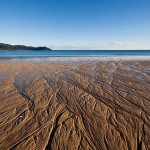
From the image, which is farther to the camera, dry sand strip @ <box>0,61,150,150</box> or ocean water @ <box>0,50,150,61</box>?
ocean water @ <box>0,50,150,61</box>

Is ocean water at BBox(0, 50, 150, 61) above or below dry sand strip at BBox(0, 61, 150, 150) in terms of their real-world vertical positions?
below

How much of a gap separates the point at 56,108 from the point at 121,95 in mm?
3110

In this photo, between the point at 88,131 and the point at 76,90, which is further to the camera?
the point at 76,90

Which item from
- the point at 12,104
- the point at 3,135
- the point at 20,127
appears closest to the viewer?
the point at 3,135

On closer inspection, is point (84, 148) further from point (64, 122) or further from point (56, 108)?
point (56, 108)

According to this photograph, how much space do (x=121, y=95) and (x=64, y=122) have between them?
343cm

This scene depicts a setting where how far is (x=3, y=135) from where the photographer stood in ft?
12.6

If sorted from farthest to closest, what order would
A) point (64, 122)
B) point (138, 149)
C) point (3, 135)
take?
point (64, 122) < point (3, 135) < point (138, 149)

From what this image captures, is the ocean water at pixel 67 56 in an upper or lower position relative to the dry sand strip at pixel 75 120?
lower

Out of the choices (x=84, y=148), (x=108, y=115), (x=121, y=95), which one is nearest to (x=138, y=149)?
(x=84, y=148)

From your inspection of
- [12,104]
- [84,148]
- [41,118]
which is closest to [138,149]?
[84,148]

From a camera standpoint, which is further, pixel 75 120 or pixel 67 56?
pixel 67 56

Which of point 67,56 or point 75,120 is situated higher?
point 75,120

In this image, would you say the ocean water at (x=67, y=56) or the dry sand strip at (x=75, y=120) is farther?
the ocean water at (x=67, y=56)
